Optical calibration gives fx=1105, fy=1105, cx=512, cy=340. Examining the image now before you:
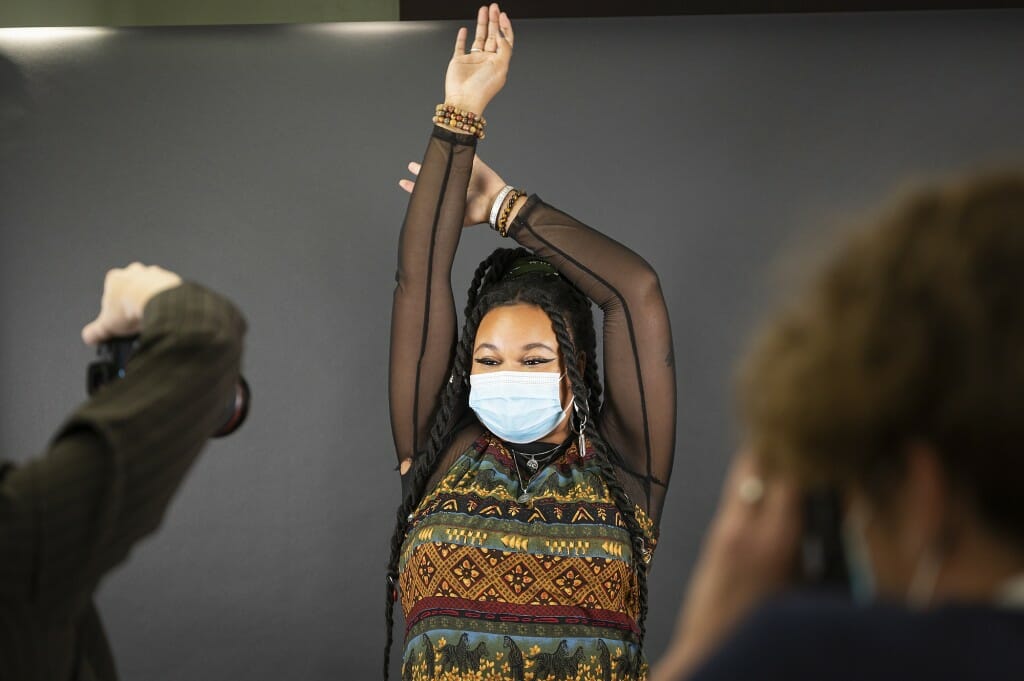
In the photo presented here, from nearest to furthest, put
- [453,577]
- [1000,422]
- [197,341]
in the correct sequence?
[1000,422] → [197,341] → [453,577]

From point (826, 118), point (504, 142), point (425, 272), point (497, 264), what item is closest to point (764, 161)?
point (826, 118)

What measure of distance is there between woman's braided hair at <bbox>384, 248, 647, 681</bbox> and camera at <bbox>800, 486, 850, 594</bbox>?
1602 mm

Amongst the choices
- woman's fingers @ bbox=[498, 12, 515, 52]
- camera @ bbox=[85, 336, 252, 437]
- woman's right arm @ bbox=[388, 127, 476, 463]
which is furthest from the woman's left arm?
camera @ bbox=[85, 336, 252, 437]

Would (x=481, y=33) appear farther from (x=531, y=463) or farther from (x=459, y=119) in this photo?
(x=531, y=463)

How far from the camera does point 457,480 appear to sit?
2.31 metres

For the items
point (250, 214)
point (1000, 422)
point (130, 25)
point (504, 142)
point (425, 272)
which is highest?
point (130, 25)

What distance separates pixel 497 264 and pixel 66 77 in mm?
1492

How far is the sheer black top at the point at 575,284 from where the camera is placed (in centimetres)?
234

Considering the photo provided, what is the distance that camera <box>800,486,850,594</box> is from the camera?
0.65 metres

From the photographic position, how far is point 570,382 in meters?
2.33

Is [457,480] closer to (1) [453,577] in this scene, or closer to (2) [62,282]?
(1) [453,577]

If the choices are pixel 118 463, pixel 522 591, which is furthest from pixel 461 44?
pixel 118 463

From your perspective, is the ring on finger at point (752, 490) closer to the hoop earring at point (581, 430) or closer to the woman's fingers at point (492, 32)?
the hoop earring at point (581, 430)

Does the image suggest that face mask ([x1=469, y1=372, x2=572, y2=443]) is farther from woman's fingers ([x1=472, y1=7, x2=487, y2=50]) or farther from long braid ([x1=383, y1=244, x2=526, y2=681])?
woman's fingers ([x1=472, y1=7, x2=487, y2=50])
